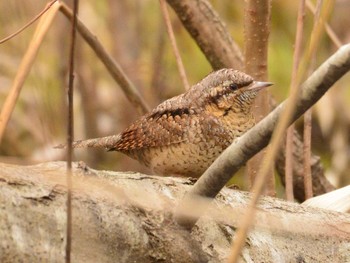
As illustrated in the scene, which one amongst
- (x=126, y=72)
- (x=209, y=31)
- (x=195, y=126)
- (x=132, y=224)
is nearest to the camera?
(x=132, y=224)

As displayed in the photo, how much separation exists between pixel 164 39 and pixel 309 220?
2555 millimetres

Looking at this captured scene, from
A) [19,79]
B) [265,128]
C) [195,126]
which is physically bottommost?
[265,128]

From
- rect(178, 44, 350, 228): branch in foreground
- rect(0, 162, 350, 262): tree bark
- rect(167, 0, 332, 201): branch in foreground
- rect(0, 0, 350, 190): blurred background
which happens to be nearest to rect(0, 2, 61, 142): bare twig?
rect(0, 162, 350, 262): tree bark

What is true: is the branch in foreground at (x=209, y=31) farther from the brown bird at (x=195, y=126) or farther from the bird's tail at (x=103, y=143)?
the bird's tail at (x=103, y=143)

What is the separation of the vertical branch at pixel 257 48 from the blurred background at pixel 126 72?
1.48 meters

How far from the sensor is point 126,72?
5238mm

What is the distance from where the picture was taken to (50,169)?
1.90 meters

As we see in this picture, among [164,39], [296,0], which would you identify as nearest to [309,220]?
[164,39]

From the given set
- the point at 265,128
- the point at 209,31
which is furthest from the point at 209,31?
the point at 265,128

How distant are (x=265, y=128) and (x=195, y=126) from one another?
4.05 ft

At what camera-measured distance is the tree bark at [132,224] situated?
5.65 feet

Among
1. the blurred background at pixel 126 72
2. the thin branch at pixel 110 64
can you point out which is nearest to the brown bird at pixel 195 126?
the thin branch at pixel 110 64

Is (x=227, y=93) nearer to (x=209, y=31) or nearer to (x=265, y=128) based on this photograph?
(x=209, y=31)

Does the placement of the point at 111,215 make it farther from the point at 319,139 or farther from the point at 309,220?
the point at 319,139
